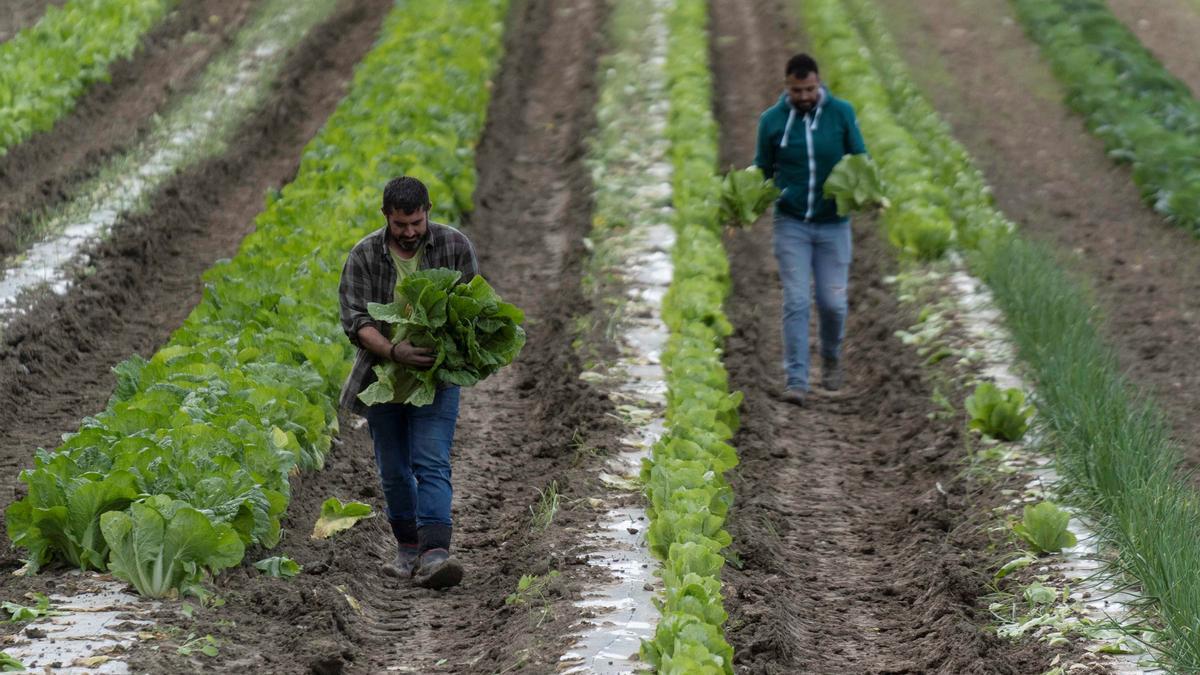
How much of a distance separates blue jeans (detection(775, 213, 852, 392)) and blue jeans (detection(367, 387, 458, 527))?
3204 mm

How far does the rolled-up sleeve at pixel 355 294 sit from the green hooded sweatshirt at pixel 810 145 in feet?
11.1

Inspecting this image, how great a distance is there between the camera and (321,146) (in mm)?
12297

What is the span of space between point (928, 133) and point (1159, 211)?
2231 mm

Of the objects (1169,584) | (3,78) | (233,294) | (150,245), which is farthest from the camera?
(3,78)

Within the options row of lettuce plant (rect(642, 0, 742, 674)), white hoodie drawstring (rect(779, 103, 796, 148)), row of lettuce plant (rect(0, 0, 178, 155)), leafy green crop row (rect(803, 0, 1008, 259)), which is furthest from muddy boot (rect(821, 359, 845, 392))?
row of lettuce plant (rect(0, 0, 178, 155))

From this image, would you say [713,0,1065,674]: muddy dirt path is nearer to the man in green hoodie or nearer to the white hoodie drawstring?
the man in green hoodie

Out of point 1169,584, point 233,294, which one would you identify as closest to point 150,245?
point 233,294

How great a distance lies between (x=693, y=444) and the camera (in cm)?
669

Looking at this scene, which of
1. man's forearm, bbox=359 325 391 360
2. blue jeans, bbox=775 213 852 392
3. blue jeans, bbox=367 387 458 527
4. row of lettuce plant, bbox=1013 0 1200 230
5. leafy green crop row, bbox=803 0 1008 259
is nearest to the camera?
man's forearm, bbox=359 325 391 360

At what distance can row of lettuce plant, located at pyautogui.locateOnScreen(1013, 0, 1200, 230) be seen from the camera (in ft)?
41.0

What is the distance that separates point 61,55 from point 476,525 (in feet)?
33.5

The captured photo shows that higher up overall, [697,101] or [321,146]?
[321,146]

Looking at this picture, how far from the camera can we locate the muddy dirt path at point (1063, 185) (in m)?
9.30

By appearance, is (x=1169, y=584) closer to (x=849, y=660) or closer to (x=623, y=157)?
(x=849, y=660)
